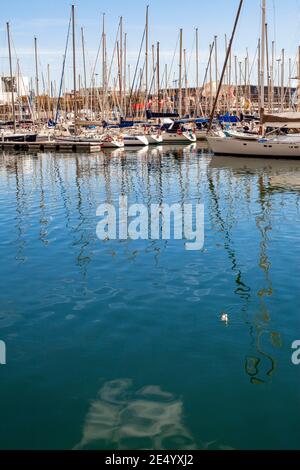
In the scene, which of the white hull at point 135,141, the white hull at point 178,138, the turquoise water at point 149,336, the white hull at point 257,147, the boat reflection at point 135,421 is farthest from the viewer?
the white hull at point 178,138

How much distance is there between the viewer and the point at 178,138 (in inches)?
2717

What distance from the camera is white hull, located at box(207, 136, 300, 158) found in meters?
42.3

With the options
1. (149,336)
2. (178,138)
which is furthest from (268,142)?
(149,336)

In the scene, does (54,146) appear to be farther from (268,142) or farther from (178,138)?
(268,142)

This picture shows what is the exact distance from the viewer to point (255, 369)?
762 centimetres

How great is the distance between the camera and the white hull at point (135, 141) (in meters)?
62.2

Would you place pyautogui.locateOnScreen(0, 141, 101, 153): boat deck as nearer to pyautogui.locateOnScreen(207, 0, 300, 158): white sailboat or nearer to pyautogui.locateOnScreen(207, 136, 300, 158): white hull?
pyautogui.locateOnScreen(207, 136, 300, 158): white hull

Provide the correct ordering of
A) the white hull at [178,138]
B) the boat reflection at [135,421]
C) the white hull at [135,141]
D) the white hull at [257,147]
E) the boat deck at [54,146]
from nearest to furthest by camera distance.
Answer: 1. the boat reflection at [135,421]
2. the white hull at [257,147]
3. the boat deck at [54,146]
4. the white hull at [135,141]
5. the white hull at [178,138]

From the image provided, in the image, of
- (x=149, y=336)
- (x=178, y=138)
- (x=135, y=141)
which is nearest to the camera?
(x=149, y=336)

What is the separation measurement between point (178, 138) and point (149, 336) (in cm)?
6214

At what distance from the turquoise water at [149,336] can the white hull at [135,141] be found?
44230mm

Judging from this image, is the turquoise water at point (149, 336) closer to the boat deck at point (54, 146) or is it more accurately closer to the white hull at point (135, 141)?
the boat deck at point (54, 146)

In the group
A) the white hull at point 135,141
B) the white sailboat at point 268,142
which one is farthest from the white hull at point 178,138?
the white sailboat at point 268,142

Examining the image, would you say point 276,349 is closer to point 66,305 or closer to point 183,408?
point 183,408
